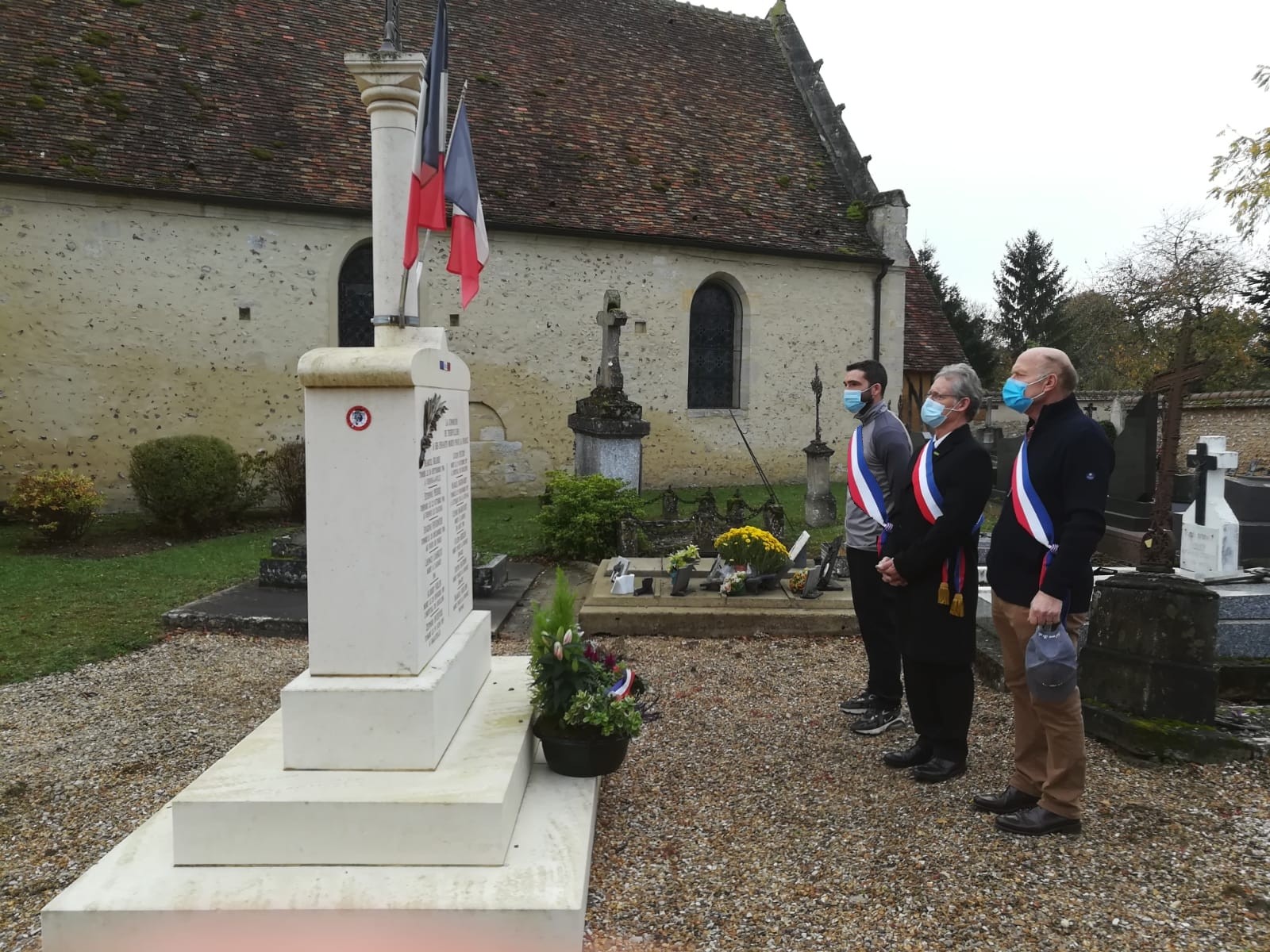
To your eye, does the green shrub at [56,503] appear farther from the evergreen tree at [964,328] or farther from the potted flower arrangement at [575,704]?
the evergreen tree at [964,328]

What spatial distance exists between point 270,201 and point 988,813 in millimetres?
13170

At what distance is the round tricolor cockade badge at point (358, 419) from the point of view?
3137mm

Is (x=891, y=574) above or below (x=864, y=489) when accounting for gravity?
below

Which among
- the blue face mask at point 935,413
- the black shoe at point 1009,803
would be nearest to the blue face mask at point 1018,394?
the blue face mask at point 935,413

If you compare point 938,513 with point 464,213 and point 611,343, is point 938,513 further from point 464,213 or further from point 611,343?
point 611,343

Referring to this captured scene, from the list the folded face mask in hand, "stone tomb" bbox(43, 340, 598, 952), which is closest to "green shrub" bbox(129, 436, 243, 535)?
"stone tomb" bbox(43, 340, 598, 952)

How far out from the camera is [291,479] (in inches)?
495

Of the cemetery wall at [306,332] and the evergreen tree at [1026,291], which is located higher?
the evergreen tree at [1026,291]

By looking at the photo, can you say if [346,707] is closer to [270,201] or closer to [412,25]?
[270,201]

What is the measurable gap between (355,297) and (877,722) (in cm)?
1240

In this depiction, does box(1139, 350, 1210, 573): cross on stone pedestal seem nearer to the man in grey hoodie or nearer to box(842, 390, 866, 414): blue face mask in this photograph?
the man in grey hoodie

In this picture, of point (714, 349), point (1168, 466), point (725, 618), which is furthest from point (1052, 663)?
point (714, 349)

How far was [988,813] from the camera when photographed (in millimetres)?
3605

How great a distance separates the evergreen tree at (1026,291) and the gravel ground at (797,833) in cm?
4044
